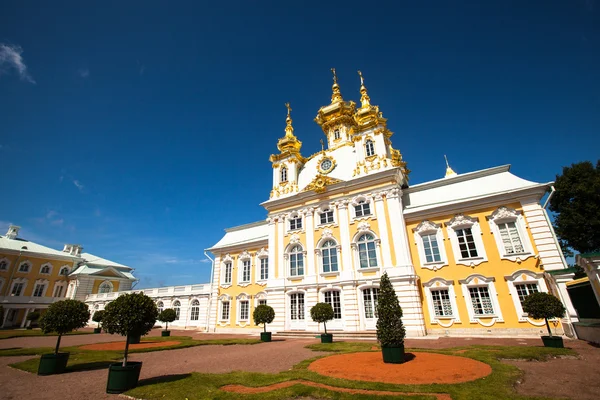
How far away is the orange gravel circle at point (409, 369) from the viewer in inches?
305

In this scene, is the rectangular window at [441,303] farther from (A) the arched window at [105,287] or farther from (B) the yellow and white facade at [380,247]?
(A) the arched window at [105,287]

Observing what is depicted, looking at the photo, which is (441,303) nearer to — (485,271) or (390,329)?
(485,271)

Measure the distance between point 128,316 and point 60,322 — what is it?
417 cm

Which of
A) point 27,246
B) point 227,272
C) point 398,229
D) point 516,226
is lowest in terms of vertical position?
point 227,272

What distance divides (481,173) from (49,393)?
25.2m

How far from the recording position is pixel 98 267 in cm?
4816

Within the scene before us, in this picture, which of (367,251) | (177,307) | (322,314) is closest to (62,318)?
(322,314)

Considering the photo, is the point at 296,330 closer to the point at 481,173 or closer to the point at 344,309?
the point at 344,309

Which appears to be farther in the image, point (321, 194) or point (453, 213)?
point (321, 194)

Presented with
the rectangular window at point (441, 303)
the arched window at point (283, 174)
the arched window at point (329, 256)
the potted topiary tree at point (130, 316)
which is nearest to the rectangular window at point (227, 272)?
the arched window at point (283, 174)

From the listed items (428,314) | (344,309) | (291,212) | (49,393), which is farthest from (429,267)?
(49,393)

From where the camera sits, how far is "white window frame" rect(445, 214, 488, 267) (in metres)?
18.8

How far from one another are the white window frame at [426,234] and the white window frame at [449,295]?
0.98 m

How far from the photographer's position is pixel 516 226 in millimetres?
18438
